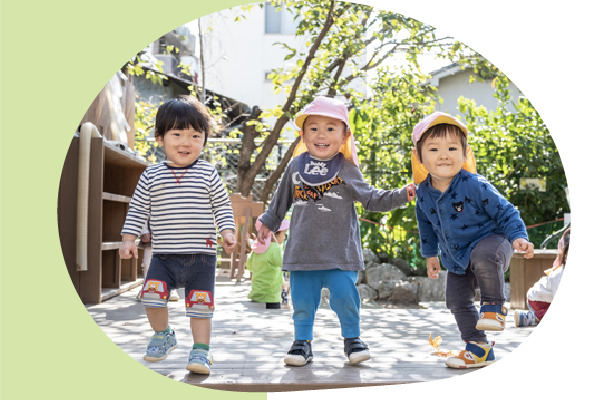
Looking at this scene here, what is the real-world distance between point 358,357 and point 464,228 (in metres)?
0.75

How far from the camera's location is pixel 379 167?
8.75 metres

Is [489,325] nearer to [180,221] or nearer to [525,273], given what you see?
[180,221]

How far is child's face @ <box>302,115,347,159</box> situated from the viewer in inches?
121

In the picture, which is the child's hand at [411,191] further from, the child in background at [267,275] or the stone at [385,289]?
the stone at [385,289]

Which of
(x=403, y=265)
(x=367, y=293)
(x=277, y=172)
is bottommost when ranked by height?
(x=367, y=293)

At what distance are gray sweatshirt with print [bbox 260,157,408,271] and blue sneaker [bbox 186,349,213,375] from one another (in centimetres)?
58

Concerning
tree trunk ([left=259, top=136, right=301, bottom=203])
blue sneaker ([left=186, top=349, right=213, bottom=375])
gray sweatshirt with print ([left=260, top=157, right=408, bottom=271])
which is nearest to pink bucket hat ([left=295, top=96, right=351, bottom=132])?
gray sweatshirt with print ([left=260, top=157, right=408, bottom=271])

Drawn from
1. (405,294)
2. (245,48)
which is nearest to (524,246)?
(405,294)

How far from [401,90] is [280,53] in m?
3.86

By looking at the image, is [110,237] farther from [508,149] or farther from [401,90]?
[508,149]

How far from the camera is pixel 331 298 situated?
9.94 feet

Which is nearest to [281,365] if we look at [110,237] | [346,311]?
[346,311]

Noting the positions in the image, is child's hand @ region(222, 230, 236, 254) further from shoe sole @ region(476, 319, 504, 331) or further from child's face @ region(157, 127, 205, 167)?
shoe sole @ region(476, 319, 504, 331)

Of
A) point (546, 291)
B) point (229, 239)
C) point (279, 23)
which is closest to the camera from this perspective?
point (229, 239)
